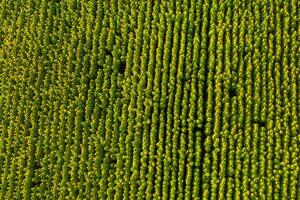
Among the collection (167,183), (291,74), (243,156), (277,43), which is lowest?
(167,183)

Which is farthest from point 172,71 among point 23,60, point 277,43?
point 23,60

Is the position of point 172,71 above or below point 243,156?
above

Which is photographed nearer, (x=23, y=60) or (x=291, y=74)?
(x=291, y=74)

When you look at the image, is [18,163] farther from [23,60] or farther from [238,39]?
[238,39]

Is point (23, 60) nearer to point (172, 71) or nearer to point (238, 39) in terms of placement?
point (172, 71)

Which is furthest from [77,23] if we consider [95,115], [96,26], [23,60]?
[95,115]

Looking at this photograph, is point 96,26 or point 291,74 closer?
point 291,74
